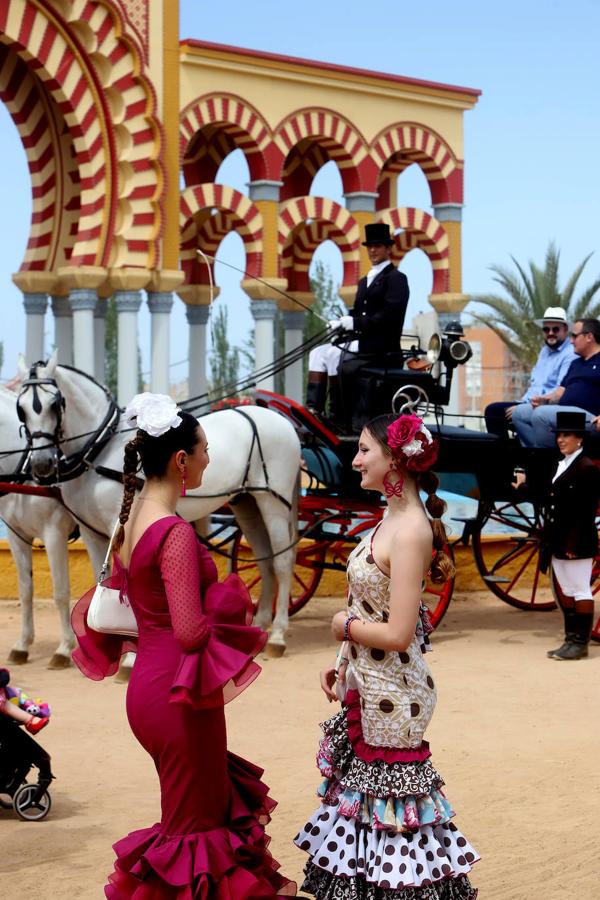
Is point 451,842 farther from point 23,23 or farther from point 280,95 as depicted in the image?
point 280,95

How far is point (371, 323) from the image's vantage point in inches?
380

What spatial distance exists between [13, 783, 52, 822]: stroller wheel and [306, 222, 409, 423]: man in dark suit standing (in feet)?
15.3

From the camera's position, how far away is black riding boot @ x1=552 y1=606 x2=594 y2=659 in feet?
29.8

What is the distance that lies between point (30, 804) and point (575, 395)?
5373 millimetres

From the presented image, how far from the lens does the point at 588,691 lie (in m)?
8.05

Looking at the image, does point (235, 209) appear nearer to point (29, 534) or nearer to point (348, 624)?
point (29, 534)

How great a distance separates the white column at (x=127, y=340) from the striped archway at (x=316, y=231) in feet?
15.0

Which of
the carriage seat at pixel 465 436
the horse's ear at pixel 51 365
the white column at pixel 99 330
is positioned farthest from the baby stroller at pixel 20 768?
the white column at pixel 99 330

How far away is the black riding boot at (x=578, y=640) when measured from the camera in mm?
9094

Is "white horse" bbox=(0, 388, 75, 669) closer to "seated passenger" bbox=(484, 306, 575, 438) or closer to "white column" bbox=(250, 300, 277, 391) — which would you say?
"seated passenger" bbox=(484, 306, 575, 438)

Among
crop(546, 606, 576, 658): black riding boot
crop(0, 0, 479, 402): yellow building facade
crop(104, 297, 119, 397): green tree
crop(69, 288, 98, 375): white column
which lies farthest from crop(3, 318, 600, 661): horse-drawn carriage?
crop(104, 297, 119, 397): green tree

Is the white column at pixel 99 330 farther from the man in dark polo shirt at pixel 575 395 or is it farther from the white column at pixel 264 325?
the man in dark polo shirt at pixel 575 395

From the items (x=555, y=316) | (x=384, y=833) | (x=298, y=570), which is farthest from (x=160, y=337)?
(x=384, y=833)

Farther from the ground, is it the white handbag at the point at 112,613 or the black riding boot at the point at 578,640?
the white handbag at the point at 112,613
